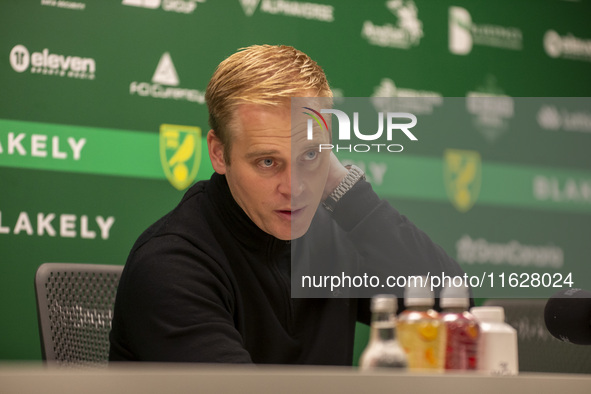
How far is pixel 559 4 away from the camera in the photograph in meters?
2.98

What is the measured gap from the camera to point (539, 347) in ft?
5.55

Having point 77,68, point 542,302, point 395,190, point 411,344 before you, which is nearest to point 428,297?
point 411,344

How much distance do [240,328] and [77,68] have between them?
1.16 metres

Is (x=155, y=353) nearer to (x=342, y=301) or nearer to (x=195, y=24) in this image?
(x=342, y=301)

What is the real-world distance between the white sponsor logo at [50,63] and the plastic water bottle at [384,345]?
168 centimetres

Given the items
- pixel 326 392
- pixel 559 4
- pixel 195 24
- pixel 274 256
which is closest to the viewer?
pixel 326 392

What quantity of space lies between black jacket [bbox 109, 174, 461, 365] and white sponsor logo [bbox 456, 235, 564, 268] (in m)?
0.06

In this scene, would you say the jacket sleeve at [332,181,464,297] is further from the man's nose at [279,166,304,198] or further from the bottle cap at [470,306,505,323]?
the bottle cap at [470,306,505,323]

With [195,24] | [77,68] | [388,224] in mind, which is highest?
[195,24]

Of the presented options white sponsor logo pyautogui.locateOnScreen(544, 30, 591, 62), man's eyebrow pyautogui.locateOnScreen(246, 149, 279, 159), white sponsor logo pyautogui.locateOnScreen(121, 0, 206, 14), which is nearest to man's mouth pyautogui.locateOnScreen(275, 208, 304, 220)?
man's eyebrow pyautogui.locateOnScreen(246, 149, 279, 159)

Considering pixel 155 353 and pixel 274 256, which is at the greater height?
pixel 274 256

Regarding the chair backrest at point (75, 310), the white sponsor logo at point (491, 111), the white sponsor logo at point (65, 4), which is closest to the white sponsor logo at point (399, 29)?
the white sponsor logo at point (491, 111)

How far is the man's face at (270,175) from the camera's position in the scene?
1.57 meters

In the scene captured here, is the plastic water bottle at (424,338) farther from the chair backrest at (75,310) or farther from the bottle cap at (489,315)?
the chair backrest at (75,310)
